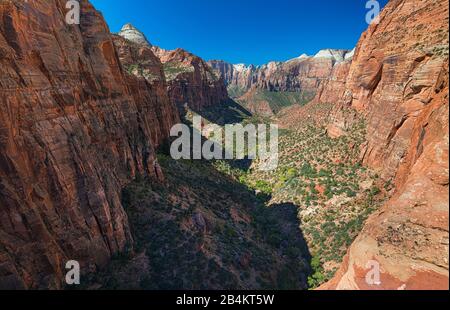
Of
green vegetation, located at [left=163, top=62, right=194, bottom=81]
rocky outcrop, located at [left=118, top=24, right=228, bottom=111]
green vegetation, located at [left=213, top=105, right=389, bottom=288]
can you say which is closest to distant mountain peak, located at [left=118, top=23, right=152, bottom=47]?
rocky outcrop, located at [left=118, top=24, right=228, bottom=111]

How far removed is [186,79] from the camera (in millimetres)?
99062

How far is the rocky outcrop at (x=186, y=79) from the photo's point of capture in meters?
94.4

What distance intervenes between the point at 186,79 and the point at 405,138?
276 ft

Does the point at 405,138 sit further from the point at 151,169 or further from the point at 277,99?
the point at 277,99

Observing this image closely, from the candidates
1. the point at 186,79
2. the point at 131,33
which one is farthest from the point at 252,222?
the point at 131,33

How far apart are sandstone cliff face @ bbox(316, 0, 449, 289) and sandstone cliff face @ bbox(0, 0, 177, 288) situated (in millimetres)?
17900

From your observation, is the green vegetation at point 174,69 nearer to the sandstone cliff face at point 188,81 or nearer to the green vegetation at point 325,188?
the sandstone cliff face at point 188,81

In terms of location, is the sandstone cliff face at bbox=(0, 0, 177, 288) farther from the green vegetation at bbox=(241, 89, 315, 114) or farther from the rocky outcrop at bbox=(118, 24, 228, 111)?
the green vegetation at bbox=(241, 89, 315, 114)

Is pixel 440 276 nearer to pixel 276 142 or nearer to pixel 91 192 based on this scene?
pixel 91 192

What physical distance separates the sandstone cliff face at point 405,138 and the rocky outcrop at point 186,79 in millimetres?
54077

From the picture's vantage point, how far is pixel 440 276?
9312 mm

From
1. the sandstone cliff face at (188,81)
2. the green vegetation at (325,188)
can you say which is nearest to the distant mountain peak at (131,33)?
the sandstone cliff face at (188,81)

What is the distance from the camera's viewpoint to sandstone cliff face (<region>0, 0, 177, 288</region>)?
15000mm
